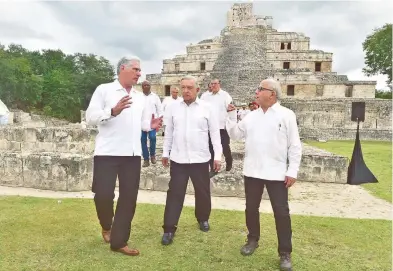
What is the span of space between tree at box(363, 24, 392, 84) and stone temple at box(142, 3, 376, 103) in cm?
907

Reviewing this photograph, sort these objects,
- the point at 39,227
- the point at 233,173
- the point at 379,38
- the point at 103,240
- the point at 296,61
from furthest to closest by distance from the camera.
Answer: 1. the point at 379,38
2. the point at 296,61
3. the point at 233,173
4. the point at 39,227
5. the point at 103,240

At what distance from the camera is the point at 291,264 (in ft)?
11.6

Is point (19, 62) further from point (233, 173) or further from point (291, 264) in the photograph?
point (291, 264)

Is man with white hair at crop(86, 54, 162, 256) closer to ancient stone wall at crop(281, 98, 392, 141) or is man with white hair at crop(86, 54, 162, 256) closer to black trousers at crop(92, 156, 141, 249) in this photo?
black trousers at crop(92, 156, 141, 249)

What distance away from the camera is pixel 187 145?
4.22 metres

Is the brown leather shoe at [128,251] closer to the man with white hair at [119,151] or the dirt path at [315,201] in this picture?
the man with white hair at [119,151]

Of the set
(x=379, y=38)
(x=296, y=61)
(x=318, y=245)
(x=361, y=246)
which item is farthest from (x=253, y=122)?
(x=379, y=38)

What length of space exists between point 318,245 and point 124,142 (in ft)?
8.40

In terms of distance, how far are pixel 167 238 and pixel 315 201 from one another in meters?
3.47

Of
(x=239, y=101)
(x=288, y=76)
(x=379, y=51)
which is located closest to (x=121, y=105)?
(x=239, y=101)

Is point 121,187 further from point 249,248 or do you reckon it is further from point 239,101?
point 239,101

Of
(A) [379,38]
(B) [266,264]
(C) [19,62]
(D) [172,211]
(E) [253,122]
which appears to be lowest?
(B) [266,264]

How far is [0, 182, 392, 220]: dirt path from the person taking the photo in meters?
5.72

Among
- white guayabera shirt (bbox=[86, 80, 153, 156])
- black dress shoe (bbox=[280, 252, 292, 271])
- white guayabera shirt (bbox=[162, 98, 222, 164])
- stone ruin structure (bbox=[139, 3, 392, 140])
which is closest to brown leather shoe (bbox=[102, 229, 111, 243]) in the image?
white guayabera shirt (bbox=[86, 80, 153, 156])
